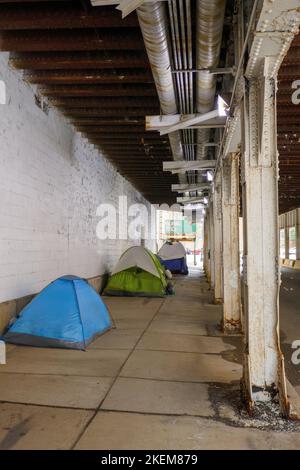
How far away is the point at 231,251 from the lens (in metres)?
6.01

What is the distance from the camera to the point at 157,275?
9758 millimetres

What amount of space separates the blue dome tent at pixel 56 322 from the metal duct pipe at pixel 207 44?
305 cm

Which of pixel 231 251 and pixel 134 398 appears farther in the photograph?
pixel 231 251

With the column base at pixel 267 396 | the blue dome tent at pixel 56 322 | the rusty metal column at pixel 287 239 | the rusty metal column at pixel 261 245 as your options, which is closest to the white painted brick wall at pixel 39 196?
the blue dome tent at pixel 56 322

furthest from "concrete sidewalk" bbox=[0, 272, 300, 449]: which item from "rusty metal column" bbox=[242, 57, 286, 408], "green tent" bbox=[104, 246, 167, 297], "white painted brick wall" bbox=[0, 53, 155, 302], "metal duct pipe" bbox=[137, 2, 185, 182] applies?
"green tent" bbox=[104, 246, 167, 297]

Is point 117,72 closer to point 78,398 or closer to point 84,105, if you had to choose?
point 84,105

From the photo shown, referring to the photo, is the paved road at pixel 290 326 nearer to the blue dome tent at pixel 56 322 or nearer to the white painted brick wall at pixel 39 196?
the blue dome tent at pixel 56 322

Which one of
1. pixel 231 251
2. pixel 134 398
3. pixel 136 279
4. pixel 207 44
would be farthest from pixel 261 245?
pixel 136 279

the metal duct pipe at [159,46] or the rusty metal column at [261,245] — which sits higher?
the metal duct pipe at [159,46]

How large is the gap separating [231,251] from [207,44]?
3255mm

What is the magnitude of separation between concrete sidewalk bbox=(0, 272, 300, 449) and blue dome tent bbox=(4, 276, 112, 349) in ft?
0.45

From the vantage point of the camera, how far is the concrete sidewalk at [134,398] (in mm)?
2598

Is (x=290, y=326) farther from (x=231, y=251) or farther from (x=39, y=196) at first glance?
(x=39, y=196)

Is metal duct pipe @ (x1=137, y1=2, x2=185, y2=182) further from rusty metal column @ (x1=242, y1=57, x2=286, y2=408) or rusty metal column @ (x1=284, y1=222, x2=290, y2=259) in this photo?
rusty metal column @ (x1=284, y1=222, x2=290, y2=259)
